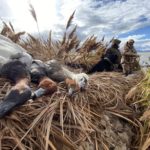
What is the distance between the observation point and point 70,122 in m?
3.66

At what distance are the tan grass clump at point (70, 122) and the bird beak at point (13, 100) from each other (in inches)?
2.2

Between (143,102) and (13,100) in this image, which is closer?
(13,100)

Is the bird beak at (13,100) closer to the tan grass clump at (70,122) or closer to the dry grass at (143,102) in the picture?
the tan grass clump at (70,122)

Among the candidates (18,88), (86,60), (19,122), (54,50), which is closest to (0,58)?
(18,88)

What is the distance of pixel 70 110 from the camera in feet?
12.4

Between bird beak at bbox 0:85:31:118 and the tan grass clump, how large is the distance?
0.06 m

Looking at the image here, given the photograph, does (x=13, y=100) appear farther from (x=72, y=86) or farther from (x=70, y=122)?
(x=72, y=86)

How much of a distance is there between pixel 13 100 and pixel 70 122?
0.54 m

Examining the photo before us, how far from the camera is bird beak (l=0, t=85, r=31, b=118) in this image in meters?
3.40

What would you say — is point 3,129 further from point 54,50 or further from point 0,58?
point 54,50

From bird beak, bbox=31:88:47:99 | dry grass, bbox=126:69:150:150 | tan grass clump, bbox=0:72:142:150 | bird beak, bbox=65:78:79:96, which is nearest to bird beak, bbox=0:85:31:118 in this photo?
tan grass clump, bbox=0:72:142:150

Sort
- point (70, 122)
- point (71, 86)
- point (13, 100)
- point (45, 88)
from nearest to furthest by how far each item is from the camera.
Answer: point (13, 100)
point (70, 122)
point (45, 88)
point (71, 86)

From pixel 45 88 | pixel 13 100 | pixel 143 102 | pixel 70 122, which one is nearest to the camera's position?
pixel 13 100

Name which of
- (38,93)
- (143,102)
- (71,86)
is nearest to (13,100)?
(38,93)
